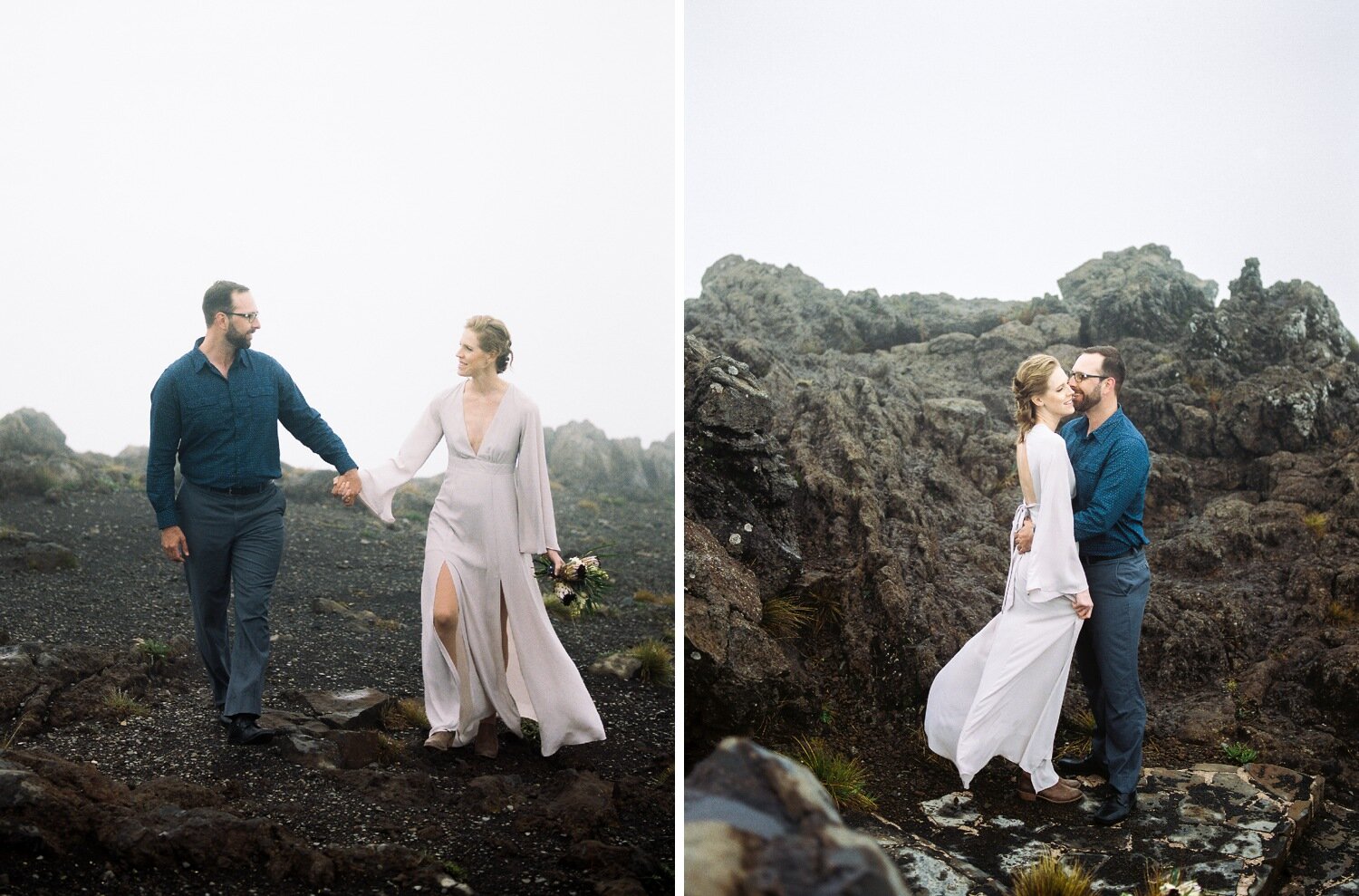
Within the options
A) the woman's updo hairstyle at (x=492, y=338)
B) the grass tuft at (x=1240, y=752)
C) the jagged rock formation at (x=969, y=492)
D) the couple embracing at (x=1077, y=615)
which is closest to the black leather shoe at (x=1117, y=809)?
the couple embracing at (x=1077, y=615)

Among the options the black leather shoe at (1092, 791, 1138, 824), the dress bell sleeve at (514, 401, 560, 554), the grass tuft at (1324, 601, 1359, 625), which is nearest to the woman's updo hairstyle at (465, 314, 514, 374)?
the dress bell sleeve at (514, 401, 560, 554)

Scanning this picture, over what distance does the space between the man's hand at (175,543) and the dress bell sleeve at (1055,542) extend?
3.80m

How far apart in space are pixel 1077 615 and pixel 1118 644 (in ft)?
0.78

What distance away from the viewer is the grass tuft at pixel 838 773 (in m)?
5.28

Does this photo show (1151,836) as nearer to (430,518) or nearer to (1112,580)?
(1112,580)

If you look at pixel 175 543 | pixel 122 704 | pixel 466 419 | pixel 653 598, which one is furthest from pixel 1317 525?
pixel 122 704

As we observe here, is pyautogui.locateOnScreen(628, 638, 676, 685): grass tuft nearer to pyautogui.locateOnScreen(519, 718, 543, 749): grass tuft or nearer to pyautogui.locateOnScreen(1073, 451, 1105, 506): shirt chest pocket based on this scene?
pyautogui.locateOnScreen(519, 718, 543, 749): grass tuft

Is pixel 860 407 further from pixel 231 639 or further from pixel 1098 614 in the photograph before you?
pixel 231 639

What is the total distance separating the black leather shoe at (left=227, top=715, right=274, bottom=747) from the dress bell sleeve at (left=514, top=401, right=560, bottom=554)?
4.44 feet

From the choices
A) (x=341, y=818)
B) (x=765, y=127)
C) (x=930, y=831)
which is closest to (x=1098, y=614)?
(x=930, y=831)

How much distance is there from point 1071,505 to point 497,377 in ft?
9.05

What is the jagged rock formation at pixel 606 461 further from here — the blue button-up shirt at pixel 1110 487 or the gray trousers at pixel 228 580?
the blue button-up shirt at pixel 1110 487

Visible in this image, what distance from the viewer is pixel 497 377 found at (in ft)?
17.1

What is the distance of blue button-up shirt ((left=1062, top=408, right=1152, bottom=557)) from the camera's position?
16.8 feet
